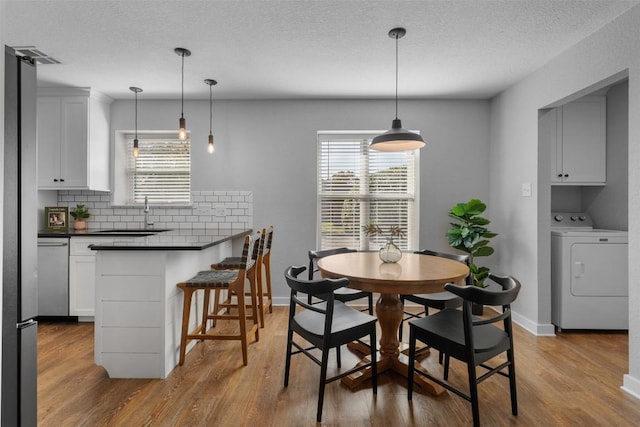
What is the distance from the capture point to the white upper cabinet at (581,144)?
351 cm

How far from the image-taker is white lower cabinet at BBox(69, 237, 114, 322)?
134 inches

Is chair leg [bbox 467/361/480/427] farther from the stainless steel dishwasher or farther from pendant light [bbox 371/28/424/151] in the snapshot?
the stainless steel dishwasher

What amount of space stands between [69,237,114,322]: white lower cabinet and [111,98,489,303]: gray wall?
1.50 m

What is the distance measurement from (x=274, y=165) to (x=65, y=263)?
244 cm

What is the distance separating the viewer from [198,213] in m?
4.14

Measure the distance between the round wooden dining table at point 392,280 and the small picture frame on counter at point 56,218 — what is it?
3.21 meters

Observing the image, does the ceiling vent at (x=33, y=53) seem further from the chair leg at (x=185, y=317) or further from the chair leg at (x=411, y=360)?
the chair leg at (x=411, y=360)

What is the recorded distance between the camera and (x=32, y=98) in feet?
3.62

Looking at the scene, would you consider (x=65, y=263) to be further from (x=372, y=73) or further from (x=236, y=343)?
(x=372, y=73)

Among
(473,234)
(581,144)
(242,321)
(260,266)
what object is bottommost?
(242,321)

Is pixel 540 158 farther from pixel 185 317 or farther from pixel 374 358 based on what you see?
pixel 185 317

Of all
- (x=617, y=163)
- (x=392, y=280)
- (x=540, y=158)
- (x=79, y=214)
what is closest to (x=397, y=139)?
(x=392, y=280)

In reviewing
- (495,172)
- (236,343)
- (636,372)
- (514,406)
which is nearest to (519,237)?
(495,172)

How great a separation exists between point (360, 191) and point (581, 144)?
7.92ft
